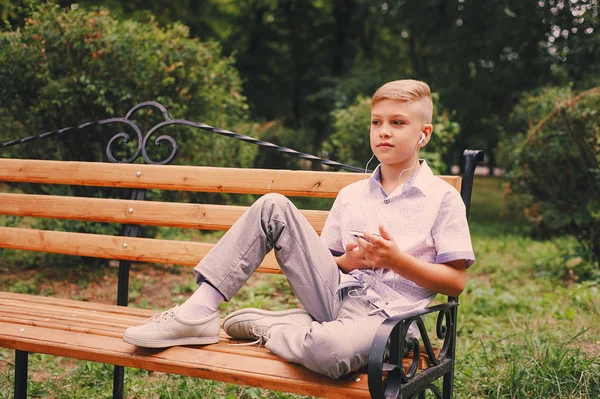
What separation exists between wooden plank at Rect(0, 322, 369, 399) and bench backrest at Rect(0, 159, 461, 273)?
2.31ft


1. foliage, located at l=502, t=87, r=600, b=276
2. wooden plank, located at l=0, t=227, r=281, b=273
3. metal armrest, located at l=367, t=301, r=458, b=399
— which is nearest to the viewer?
metal armrest, located at l=367, t=301, r=458, b=399

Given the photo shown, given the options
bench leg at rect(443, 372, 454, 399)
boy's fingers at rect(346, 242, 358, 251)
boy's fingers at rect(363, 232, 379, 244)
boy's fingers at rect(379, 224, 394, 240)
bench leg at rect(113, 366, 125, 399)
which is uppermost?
boy's fingers at rect(379, 224, 394, 240)

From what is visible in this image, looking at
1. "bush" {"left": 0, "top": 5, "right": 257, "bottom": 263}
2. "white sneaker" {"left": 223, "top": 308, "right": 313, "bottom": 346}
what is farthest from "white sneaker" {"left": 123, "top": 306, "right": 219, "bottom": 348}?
"bush" {"left": 0, "top": 5, "right": 257, "bottom": 263}

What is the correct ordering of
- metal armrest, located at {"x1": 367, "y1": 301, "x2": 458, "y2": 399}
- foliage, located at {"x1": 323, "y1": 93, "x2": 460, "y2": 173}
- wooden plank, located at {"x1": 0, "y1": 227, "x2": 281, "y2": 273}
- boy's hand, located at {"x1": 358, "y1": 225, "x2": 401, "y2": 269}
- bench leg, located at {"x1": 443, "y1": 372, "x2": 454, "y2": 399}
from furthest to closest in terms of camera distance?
foliage, located at {"x1": 323, "y1": 93, "x2": 460, "y2": 173} < wooden plank, located at {"x1": 0, "y1": 227, "x2": 281, "y2": 273} < bench leg, located at {"x1": 443, "y1": 372, "x2": 454, "y2": 399} < boy's hand, located at {"x1": 358, "y1": 225, "x2": 401, "y2": 269} < metal armrest, located at {"x1": 367, "y1": 301, "x2": 458, "y2": 399}

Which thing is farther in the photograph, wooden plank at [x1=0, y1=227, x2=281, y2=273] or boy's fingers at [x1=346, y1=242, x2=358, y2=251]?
wooden plank at [x1=0, y1=227, x2=281, y2=273]

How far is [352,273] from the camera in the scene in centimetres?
232

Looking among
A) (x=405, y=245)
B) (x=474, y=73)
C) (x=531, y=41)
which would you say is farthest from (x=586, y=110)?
(x=474, y=73)

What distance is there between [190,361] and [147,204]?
1.17 meters

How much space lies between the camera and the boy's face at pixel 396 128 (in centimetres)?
225

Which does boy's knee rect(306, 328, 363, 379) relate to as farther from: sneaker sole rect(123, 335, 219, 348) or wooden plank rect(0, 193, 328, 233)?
wooden plank rect(0, 193, 328, 233)

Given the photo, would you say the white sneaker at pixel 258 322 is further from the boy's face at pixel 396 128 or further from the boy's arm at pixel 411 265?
the boy's face at pixel 396 128

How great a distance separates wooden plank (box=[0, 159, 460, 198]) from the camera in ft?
9.04

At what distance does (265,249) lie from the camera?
2.21 meters

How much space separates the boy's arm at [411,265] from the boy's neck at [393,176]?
0.34 m
